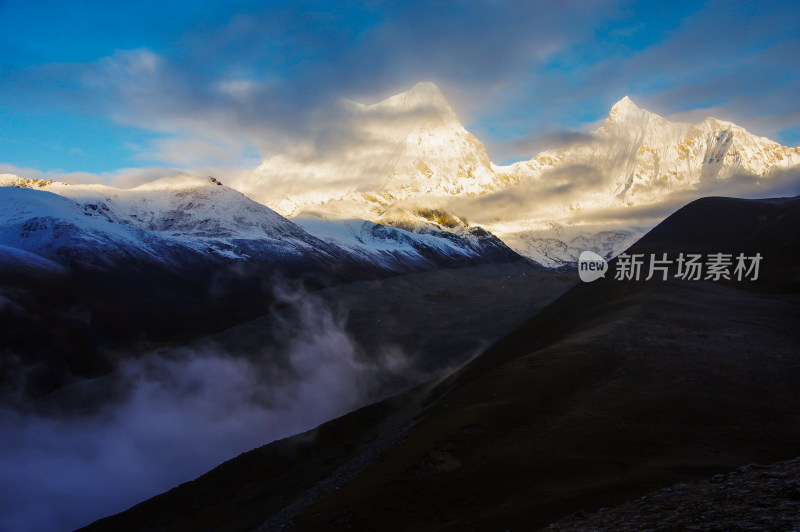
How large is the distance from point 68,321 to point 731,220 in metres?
176

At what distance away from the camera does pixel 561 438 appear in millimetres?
29516

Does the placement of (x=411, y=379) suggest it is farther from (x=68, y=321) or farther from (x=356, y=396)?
(x=68, y=321)

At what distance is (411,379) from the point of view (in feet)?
328

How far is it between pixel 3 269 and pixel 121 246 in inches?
2111

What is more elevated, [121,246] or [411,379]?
[121,246]

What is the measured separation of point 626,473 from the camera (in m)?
23.9

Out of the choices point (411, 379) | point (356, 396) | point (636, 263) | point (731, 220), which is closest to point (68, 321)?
point (356, 396)

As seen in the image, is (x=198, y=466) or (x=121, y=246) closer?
(x=198, y=466)

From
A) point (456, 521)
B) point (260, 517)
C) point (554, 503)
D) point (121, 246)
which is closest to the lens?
point (554, 503)

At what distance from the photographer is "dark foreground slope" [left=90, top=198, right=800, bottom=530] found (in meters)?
24.8

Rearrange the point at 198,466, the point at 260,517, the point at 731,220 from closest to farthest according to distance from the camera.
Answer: the point at 260,517 → the point at 198,466 → the point at 731,220

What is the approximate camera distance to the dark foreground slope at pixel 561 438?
24.8 meters

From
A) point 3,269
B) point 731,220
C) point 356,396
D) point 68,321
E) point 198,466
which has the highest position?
point 731,220

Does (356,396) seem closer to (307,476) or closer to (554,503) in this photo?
(307,476)
